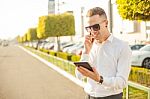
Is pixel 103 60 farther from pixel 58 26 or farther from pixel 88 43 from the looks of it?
pixel 58 26

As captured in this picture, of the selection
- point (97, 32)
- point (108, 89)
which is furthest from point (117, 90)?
point (97, 32)

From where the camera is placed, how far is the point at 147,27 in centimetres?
5438

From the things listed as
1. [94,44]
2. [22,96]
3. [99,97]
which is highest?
[94,44]

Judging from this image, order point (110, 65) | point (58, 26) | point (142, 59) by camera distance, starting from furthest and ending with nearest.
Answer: point (58, 26) → point (142, 59) → point (110, 65)

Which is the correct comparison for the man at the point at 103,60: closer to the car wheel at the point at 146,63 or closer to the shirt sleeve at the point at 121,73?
the shirt sleeve at the point at 121,73

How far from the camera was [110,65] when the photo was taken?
3.38 meters

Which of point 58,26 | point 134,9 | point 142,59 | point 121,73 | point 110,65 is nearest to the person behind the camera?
point 121,73

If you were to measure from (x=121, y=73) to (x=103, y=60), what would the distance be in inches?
10.0

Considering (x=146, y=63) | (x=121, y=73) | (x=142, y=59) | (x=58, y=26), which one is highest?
(x=58, y=26)

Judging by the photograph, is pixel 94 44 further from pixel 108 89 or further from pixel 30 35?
pixel 30 35

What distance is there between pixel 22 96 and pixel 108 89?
29.0 ft

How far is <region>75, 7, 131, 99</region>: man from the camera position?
3.22 metres

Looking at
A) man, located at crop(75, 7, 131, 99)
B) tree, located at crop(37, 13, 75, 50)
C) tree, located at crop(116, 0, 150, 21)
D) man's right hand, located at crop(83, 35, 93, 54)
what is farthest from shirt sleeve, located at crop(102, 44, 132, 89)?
tree, located at crop(37, 13, 75, 50)

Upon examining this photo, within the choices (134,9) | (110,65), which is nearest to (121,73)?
(110,65)
